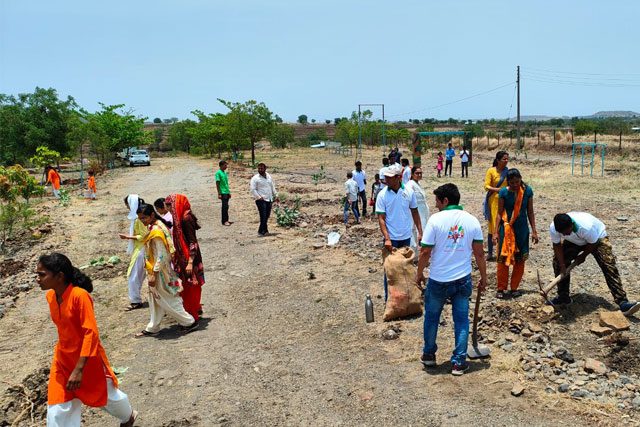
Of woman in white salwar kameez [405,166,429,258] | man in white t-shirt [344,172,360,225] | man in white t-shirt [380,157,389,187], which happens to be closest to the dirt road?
woman in white salwar kameez [405,166,429,258]

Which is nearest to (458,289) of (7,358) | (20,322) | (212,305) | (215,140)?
(212,305)

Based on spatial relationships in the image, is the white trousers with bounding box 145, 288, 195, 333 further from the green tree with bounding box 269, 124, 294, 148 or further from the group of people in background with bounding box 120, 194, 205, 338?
the green tree with bounding box 269, 124, 294, 148

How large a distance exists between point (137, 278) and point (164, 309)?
120 centimetres

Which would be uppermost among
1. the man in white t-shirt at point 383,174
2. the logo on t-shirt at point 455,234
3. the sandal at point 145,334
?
the man in white t-shirt at point 383,174

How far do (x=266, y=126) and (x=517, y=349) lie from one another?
32051 mm

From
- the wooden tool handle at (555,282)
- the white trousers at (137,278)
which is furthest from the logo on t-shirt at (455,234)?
the white trousers at (137,278)

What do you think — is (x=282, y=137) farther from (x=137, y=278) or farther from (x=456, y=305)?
(x=456, y=305)

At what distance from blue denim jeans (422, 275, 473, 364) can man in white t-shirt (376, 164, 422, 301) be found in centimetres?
135

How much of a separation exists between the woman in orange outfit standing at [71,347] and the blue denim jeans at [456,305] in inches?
100

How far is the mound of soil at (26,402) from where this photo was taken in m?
4.73

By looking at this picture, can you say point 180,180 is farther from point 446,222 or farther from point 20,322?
point 446,222

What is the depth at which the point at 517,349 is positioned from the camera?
197 inches

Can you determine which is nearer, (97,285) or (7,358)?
(7,358)

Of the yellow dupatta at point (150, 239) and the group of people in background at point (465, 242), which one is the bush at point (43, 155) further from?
the group of people in background at point (465, 242)
